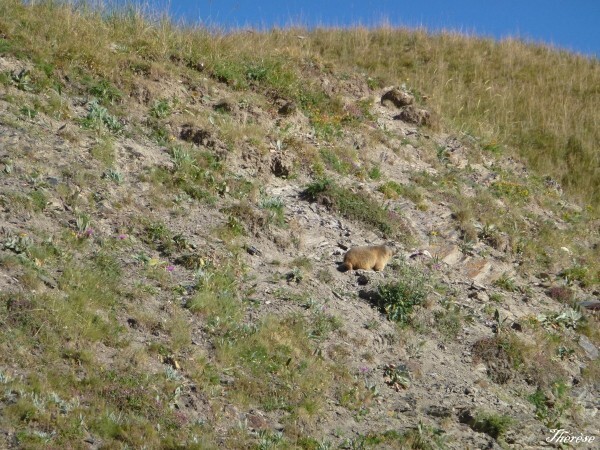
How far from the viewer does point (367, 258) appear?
10.7 metres

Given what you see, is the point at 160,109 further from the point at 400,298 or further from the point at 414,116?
the point at 414,116

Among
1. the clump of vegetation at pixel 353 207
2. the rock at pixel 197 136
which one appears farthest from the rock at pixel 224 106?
the clump of vegetation at pixel 353 207

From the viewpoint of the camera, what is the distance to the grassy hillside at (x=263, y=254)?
7.63 m

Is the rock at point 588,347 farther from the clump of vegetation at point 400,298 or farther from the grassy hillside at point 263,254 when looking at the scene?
the clump of vegetation at point 400,298

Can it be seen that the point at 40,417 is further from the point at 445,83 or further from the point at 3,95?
the point at 445,83

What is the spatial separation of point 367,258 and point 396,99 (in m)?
5.69

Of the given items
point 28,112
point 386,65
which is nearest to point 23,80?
point 28,112

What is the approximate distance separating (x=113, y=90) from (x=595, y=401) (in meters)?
7.75

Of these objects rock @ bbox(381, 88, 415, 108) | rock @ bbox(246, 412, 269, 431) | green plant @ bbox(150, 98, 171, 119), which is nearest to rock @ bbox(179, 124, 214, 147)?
green plant @ bbox(150, 98, 171, 119)

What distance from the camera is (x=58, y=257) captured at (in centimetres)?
870

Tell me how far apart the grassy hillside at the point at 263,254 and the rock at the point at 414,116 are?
0.13m

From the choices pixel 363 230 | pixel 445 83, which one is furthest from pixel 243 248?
pixel 445 83

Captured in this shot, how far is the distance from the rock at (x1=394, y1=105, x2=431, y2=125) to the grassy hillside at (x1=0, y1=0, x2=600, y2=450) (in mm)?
126

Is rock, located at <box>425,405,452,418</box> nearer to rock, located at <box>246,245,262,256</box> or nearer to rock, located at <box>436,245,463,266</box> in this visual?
rock, located at <box>246,245,262,256</box>
